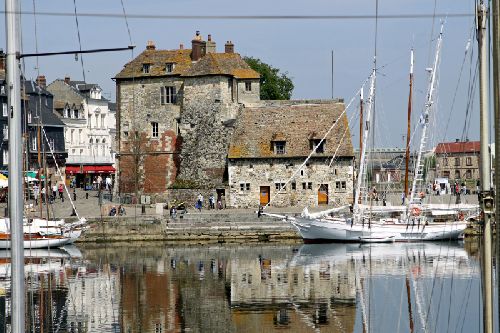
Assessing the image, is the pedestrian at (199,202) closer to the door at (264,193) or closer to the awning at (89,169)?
the door at (264,193)

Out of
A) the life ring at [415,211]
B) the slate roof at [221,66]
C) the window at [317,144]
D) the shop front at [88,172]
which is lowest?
the life ring at [415,211]

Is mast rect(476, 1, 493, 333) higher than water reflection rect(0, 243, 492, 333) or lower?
higher

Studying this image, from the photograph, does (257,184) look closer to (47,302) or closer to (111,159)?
(47,302)

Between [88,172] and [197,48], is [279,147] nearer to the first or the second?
[197,48]

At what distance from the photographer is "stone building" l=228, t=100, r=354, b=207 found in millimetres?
74125

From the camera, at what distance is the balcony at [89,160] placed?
107 metres

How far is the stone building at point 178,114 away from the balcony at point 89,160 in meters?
26.5

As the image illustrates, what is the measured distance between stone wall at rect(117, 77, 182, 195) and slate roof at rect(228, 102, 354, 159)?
5.65 m

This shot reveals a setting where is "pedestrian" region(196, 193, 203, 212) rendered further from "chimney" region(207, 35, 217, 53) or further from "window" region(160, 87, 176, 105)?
"chimney" region(207, 35, 217, 53)

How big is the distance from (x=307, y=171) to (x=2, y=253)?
2223 centimetres

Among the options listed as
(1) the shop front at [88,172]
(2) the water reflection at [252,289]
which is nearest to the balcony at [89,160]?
(1) the shop front at [88,172]

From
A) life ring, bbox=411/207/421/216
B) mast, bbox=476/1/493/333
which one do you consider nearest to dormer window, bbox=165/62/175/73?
life ring, bbox=411/207/421/216

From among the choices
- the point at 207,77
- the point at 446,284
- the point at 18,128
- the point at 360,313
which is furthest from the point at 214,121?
the point at 18,128

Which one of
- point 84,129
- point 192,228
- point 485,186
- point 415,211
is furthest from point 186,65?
point 485,186
